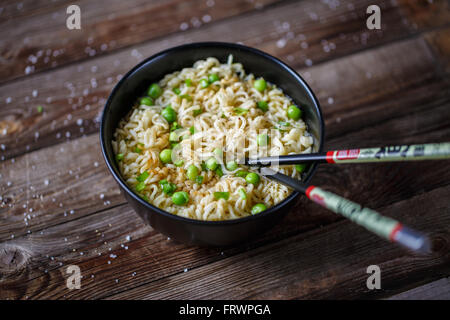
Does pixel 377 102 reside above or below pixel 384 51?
below

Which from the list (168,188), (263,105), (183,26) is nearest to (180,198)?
(168,188)

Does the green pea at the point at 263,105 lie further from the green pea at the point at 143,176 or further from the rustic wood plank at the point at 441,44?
the rustic wood plank at the point at 441,44

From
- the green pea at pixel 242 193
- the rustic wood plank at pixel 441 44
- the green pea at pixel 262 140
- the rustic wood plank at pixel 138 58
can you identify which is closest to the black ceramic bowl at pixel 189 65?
the green pea at pixel 242 193

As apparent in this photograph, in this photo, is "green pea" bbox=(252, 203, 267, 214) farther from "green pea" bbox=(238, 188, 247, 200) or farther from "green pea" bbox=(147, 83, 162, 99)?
"green pea" bbox=(147, 83, 162, 99)

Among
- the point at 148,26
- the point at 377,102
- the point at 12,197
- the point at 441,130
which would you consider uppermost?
the point at 148,26

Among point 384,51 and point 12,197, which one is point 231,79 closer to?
point 384,51
